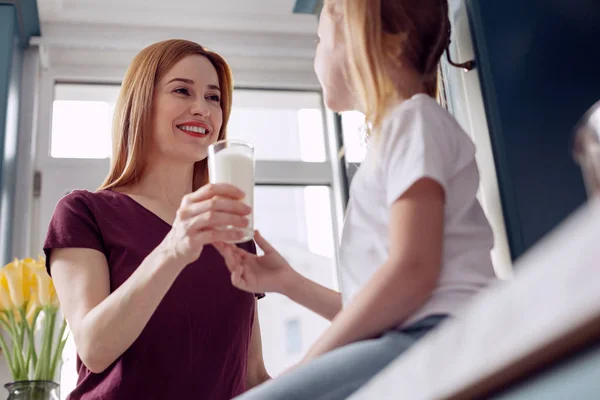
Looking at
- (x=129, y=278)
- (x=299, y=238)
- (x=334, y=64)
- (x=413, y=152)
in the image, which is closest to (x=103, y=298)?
(x=129, y=278)

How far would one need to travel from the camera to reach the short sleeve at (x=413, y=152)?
81 cm

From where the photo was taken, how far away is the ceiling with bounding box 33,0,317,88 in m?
3.00

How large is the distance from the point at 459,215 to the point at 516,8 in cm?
100

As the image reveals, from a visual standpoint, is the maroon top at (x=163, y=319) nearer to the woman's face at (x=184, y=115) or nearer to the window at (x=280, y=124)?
the woman's face at (x=184, y=115)

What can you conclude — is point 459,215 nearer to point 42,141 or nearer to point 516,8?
point 516,8

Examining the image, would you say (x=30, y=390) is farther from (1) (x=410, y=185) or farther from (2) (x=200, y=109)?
(1) (x=410, y=185)

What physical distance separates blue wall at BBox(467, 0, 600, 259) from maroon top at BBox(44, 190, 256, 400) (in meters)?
0.62

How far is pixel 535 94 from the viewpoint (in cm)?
161

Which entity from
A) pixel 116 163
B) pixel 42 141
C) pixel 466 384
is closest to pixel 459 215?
pixel 466 384

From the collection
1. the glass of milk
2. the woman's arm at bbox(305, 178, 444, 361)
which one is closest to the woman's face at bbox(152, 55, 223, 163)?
the glass of milk

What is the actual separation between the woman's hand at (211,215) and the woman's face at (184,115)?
0.54 meters

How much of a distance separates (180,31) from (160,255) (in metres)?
2.24

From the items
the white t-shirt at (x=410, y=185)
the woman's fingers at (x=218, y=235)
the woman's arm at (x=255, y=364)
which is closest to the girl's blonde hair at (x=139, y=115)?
the woman's arm at (x=255, y=364)

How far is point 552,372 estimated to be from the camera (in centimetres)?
36
